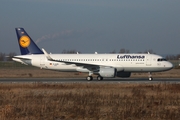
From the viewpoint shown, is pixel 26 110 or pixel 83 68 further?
pixel 83 68

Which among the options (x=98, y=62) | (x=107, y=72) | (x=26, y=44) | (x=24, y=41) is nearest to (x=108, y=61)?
(x=98, y=62)

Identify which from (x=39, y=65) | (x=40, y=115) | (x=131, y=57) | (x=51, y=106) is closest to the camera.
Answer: (x=40, y=115)

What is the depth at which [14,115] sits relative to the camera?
49.5 feet

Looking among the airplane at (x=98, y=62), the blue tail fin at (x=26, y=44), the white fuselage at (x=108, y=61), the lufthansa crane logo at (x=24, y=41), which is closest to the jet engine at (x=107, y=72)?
the airplane at (x=98, y=62)

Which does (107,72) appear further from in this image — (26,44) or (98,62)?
(26,44)

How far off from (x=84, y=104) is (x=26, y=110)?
10.4 ft

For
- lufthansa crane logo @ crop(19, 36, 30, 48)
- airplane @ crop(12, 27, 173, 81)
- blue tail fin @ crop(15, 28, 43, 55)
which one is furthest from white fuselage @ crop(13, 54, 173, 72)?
lufthansa crane logo @ crop(19, 36, 30, 48)

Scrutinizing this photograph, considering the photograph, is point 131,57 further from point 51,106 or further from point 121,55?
point 51,106

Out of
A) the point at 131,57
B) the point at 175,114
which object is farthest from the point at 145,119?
the point at 131,57

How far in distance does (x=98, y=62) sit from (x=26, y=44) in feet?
33.3

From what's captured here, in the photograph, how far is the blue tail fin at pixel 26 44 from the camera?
1943 inches

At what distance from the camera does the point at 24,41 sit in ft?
164

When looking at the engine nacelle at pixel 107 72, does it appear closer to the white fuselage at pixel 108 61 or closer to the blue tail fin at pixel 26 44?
the white fuselage at pixel 108 61

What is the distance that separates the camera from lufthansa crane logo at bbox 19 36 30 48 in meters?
49.7
